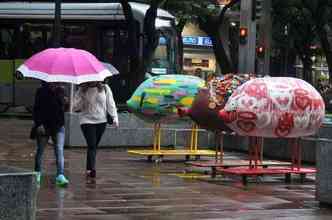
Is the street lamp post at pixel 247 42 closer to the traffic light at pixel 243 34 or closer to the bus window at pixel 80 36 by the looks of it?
the traffic light at pixel 243 34

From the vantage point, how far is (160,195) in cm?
1161

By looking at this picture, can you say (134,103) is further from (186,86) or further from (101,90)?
(101,90)

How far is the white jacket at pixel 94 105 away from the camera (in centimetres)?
1324

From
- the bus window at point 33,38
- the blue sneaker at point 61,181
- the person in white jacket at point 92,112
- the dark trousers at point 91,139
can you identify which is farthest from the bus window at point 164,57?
the blue sneaker at point 61,181

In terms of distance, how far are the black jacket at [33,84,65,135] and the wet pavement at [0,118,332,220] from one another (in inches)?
35.5

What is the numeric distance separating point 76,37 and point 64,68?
1775cm

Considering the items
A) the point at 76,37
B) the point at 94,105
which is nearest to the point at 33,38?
the point at 76,37

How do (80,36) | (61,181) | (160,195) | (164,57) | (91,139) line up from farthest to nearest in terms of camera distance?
(164,57)
(80,36)
(91,139)
(61,181)
(160,195)

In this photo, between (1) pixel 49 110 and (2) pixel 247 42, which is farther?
(2) pixel 247 42

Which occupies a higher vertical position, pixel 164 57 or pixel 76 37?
pixel 76 37

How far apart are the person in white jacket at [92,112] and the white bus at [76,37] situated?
632 inches

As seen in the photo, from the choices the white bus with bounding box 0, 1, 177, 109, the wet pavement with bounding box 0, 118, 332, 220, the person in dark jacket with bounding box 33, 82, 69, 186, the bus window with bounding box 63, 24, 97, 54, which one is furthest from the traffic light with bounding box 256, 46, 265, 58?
the person in dark jacket with bounding box 33, 82, 69, 186

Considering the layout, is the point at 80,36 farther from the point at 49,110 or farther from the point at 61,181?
the point at 61,181

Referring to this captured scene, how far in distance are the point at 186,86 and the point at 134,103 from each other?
3.84 ft
